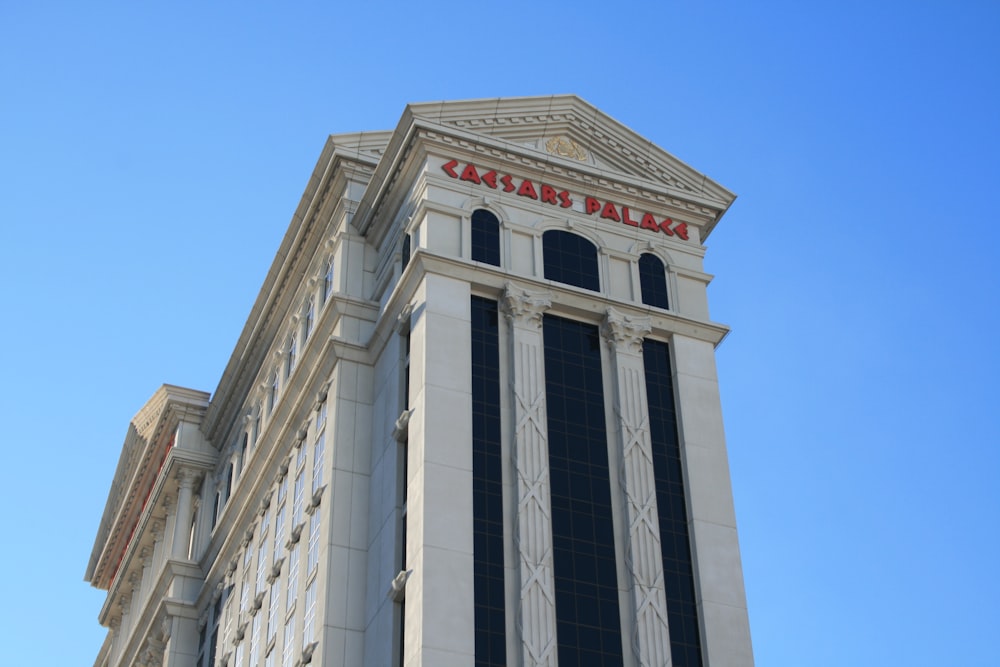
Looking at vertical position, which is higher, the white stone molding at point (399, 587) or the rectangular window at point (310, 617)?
the rectangular window at point (310, 617)

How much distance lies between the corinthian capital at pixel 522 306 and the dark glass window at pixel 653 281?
5.25 meters

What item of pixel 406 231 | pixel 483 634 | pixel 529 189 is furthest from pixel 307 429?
pixel 483 634

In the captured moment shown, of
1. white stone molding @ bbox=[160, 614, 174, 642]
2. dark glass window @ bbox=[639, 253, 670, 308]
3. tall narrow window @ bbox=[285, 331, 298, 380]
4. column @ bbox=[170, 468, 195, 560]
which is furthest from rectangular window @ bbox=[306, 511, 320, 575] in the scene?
column @ bbox=[170, 468, 195, 560]

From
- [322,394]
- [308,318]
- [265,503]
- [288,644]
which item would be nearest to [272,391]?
[308,318]

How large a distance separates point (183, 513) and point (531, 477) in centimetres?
3549

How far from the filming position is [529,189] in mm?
65250

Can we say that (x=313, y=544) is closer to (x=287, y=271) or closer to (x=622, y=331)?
(x=622, y=331)

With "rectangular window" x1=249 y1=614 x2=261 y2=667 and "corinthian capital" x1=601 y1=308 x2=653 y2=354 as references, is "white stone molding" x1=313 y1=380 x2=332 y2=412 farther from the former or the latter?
"corinthian capital" x1=601 y1=308 x2=653 y2=354

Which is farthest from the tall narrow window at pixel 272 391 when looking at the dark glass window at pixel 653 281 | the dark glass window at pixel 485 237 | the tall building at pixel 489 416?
the dark glass window at pixel 653 281

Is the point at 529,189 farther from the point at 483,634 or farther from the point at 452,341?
the point at 483,634

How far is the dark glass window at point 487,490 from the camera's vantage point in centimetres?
5206

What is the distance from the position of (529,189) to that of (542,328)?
23.2ft

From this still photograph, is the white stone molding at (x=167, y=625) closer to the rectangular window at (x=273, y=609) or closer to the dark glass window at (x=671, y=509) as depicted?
the rectangular window at (x=273, y=609)

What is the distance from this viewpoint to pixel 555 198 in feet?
215
